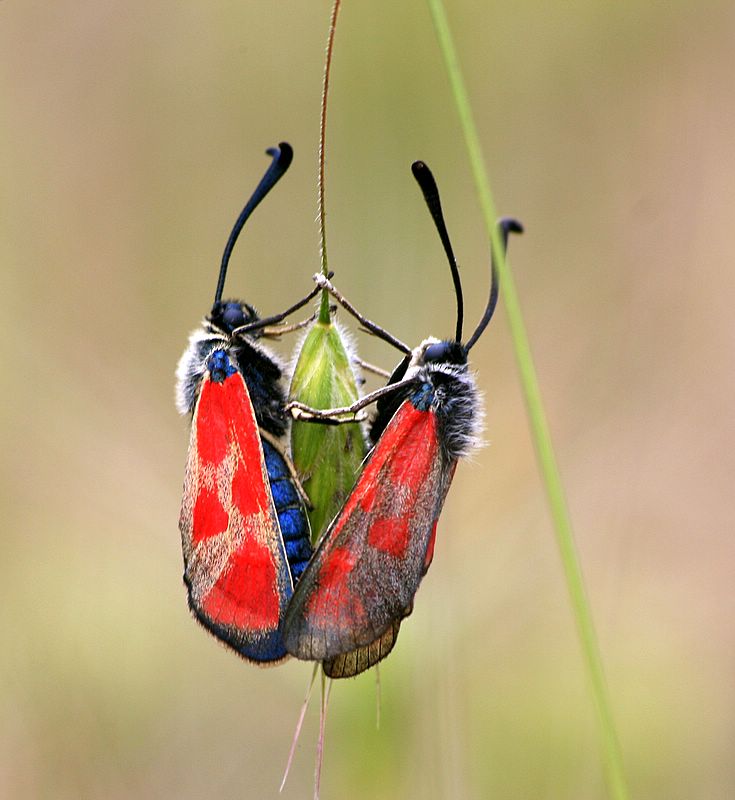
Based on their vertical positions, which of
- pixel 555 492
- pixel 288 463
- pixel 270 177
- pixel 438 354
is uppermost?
pixel 270 177

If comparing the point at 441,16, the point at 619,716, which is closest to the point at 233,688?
the point at 619,716

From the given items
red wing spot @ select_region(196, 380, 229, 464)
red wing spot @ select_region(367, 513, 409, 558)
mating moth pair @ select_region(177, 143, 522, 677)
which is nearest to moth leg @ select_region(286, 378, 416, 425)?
mating moth pair @ select_region(177, 143, 522, 677)

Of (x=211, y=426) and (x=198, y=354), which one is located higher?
(x=198, y=354)

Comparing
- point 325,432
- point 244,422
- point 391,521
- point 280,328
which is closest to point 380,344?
point 280,328

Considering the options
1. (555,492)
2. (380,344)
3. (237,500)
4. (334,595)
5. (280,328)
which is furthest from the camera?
(380,344)

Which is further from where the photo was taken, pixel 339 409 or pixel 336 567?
pixel 339 409

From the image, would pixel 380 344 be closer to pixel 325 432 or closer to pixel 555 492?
pixel 325 432

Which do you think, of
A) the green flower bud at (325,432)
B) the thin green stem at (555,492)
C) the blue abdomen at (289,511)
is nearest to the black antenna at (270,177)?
the green flower bud at (325,432)

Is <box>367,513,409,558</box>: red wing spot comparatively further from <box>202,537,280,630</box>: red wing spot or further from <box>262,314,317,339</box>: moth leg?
<box>262,314,317,339</box>: moth leg
